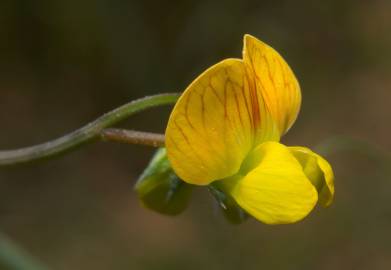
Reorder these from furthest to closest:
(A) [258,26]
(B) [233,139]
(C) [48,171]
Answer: (A) [258,26] < (C) [48,171] < (B) [233,139]

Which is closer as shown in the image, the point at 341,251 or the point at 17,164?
the point at 17,164

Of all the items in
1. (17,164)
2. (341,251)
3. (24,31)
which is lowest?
(341,251)

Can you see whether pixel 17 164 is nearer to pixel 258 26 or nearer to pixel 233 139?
pixel 233 139

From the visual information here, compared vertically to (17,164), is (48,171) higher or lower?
lower

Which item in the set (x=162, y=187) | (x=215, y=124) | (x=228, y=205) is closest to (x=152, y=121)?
(x=162, y=187)

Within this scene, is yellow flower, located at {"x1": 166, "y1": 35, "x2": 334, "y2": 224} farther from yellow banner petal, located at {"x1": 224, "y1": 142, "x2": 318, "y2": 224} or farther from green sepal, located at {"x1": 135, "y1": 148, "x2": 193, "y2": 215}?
green sepal, located at {"x1": 135, "y1": 148, "x2": 193, "y2": 215}

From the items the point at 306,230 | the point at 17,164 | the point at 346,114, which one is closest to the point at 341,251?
the point at 306,230

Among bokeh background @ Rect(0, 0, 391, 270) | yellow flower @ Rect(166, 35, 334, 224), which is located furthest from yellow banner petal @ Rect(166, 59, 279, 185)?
bokeh background @ Rect(0, 0, 391, 270)
